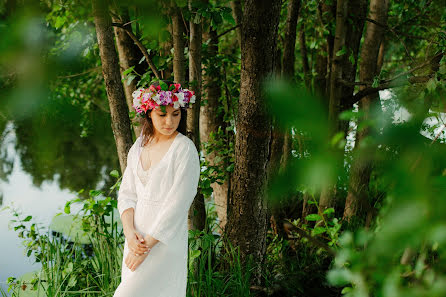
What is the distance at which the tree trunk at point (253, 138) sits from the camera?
6.83 ft

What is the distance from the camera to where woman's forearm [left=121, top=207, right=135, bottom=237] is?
1.93 metres

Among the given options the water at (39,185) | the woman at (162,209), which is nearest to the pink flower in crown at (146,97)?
the woman at (162,209)

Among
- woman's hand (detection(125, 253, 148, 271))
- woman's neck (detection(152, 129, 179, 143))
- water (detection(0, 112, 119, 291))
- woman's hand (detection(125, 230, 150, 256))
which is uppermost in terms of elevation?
woman's neck (detection(152, 129, 179, 143))

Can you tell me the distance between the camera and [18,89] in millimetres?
625

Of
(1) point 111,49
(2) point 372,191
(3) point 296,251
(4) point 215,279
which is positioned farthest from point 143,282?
(2) point 372,191

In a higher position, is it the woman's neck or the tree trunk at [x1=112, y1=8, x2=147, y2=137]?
the tree trunk at [x1=112, y1=8, x2=147, y2=137]

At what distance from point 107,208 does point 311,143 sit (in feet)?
7.75

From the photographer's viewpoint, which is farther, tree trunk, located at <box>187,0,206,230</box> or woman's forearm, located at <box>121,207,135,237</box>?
tree trunk, located at <box>187,0,206,230</box>

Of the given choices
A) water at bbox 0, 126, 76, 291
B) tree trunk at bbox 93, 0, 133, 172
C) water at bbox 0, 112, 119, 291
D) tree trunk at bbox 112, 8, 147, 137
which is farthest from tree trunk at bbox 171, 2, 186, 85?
water at bbox 0, 126, 76, 291

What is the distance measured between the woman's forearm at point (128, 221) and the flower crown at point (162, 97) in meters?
0.51

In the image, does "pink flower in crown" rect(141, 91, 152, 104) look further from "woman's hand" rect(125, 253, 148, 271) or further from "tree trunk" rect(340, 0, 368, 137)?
"tree trunk" rect(340, 0, 368, 137)

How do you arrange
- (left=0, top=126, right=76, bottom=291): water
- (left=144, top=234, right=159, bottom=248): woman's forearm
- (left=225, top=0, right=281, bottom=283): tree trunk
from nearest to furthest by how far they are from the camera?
1. (left=144, top=234, right=159, bottom=248): woman's forearm
2. (left=225, top=0, right=281, bottom=283): tree trunk
3. (left=0, top=126, right=76, bottom=291): water

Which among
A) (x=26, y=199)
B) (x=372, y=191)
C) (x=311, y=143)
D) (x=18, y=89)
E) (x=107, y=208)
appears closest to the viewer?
(x=311, y=143)

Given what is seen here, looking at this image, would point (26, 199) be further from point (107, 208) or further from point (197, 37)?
point (197, 37)
